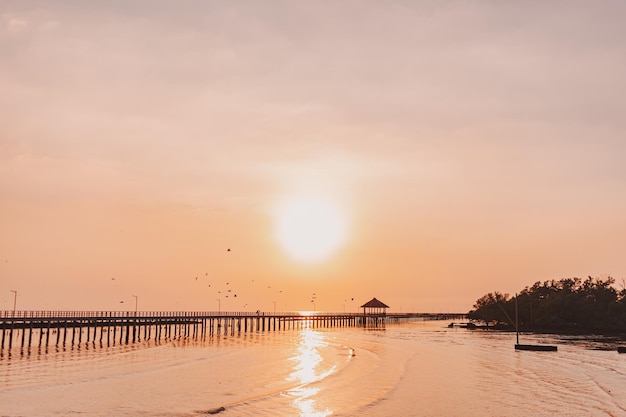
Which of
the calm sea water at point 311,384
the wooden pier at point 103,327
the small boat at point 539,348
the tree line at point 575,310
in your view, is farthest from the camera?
the tree line at point 575,310

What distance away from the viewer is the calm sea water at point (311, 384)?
29.8m

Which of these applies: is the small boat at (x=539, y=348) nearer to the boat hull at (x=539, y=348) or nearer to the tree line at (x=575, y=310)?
the boat hull at (x=539, y=348)

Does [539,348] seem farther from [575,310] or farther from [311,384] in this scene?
[575,310]

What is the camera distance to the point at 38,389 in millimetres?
34406

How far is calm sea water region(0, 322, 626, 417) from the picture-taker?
29.8m

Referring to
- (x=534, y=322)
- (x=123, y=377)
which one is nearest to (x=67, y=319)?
(x=123, y=377)

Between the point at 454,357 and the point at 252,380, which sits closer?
the point at 252,380

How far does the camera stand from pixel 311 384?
38.7m

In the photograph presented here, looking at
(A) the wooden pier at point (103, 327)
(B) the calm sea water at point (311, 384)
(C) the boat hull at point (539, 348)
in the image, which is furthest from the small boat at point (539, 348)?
(A) the wooden pier at point (103, 327)

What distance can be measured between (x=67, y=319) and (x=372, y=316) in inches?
4015

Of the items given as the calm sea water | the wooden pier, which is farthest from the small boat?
the wooden pier

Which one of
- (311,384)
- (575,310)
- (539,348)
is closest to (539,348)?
(539,348)

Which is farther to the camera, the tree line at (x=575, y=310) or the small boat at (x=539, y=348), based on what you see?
the tree line at (x=575, y=310)

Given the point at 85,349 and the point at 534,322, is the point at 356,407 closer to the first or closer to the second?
the point at 85,349
